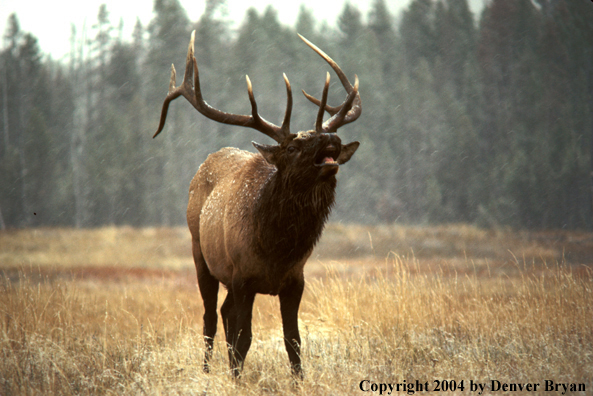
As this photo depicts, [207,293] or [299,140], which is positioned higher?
[299,140]

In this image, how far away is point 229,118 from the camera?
389 cm

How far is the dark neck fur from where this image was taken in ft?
11.7

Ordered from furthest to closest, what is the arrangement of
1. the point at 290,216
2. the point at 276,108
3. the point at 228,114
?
the point at 276,108
the point at 228,114
the point at 290,216

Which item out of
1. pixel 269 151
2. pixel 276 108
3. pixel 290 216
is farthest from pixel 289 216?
pixel 276 108

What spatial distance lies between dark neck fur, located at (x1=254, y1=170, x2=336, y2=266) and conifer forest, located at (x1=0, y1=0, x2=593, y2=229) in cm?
1592

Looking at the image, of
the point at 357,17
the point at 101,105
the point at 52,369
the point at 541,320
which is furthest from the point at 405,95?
the point at 52,369

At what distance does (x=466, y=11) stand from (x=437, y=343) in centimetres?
2268

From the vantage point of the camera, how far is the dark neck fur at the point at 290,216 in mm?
3553

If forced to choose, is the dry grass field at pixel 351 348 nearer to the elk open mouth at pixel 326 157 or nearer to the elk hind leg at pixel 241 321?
the elk hind leg at pixel 241 321

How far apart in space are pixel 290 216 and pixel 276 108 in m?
19.0

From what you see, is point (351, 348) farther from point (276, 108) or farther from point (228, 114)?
point (276, 108)

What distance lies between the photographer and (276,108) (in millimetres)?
22062

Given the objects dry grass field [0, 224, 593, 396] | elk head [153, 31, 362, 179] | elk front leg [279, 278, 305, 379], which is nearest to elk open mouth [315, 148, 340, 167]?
elk head [153, 31, 362, 179]

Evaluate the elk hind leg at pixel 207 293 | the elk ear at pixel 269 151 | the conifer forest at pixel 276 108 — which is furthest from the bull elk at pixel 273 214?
the conifer forest at pixel 276 108
